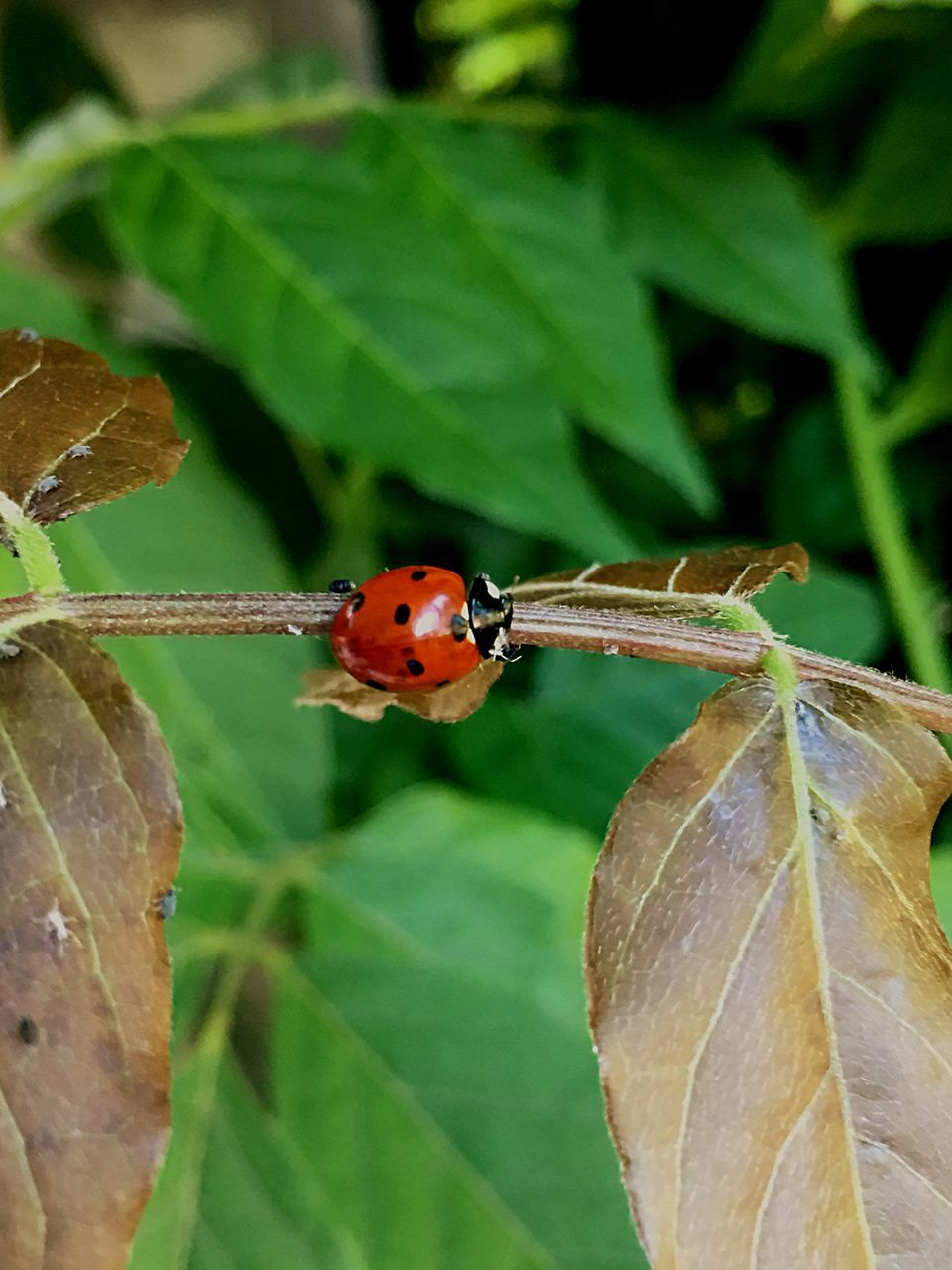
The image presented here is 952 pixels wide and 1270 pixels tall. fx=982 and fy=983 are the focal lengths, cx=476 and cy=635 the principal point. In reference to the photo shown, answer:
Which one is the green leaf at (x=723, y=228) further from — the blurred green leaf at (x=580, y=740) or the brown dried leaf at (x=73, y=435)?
the brown dried leaf at (x=73, y=435)

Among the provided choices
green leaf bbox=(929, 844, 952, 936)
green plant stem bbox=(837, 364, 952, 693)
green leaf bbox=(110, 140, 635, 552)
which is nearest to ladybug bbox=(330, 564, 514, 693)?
green leaf bbox=(110, 140, 635, 552)

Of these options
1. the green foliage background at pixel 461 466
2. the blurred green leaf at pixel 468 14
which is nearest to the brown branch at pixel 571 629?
the green foliage background at pixel 461 466

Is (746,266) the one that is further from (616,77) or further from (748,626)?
(748,626)

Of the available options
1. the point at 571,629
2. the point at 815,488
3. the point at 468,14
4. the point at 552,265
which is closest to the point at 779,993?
the point at 571,629

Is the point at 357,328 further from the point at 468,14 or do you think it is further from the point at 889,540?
the point at 468,14

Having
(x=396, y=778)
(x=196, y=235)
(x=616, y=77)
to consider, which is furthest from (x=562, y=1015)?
(x=616, y=77)
